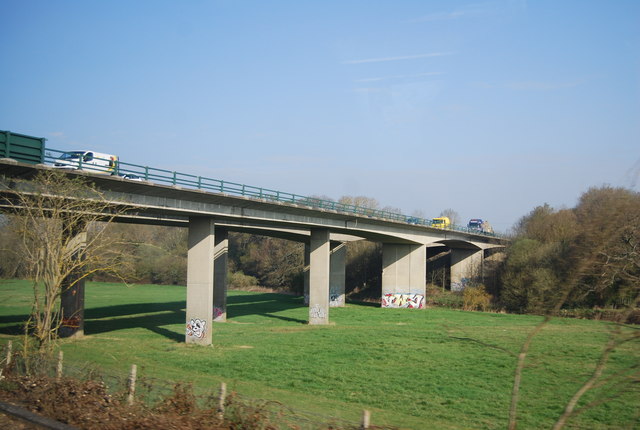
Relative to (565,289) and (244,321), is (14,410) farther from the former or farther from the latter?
(244,321)

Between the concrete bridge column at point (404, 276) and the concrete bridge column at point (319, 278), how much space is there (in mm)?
18415

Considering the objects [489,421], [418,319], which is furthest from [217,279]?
[489,421]

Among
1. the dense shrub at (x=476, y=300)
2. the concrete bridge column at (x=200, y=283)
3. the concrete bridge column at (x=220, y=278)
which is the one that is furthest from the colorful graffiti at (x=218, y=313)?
the dense shrub at (x=476, y=300)

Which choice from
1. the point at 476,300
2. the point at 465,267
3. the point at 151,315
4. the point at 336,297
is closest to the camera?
the point at 151,315

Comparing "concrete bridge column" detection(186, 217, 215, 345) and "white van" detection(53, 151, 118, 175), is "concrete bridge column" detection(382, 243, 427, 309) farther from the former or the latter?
"white van" detection(53, 151, 118, 175)

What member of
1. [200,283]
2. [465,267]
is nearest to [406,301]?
[465,267]

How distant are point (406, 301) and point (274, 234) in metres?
18.9

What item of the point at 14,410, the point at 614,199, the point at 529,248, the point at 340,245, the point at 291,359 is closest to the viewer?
the point at 614,199

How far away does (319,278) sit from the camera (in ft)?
150

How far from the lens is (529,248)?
5859 cm

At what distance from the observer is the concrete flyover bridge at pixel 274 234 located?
28.8 meters

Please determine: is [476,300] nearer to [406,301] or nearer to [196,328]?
[406,301]

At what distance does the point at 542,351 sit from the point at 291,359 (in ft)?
45.0

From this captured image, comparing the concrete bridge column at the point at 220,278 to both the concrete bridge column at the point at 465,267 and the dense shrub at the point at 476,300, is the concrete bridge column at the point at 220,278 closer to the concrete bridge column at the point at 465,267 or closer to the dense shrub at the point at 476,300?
the dense shrub at the point at 476,300
